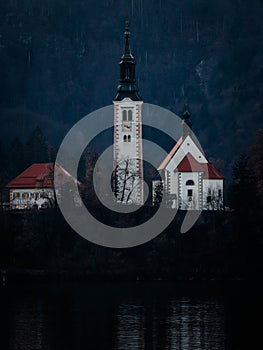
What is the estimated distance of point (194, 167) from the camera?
114 metres

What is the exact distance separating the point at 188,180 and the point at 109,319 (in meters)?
41.2

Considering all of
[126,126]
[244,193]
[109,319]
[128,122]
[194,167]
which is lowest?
[109,319]

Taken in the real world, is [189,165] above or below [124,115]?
below

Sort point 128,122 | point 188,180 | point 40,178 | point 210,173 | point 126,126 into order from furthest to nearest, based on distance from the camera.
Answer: point 40,178 → point 126,126 → point 128,122 → point 210,173 → point 188,180

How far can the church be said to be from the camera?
111438mm

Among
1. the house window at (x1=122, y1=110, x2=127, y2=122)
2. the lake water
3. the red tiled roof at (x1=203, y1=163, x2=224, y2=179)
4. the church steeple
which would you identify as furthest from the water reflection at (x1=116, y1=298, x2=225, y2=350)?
the church steeple

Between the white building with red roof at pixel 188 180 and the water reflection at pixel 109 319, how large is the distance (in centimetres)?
2160

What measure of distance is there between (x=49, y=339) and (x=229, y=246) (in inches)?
1387

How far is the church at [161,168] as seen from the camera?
111 m

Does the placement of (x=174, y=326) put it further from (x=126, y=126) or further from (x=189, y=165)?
(x=126, y=126)

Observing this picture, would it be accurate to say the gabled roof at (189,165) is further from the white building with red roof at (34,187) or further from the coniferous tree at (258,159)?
the white building with red roof at (34,187)

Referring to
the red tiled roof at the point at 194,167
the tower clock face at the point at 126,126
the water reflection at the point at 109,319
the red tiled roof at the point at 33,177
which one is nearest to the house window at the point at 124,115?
the tower clock face at the point at 126,126

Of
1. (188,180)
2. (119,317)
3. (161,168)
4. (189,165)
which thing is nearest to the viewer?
(119,317)

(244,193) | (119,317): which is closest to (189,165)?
(244,193)
